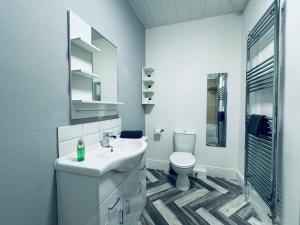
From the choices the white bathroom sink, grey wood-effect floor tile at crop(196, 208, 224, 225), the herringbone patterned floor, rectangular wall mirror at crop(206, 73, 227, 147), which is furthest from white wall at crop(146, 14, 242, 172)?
the white bathroom sink

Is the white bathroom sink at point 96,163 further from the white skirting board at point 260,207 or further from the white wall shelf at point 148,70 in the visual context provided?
the white wall shelf at point 148,70

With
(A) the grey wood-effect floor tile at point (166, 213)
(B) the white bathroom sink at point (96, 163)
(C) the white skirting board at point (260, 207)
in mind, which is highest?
(B) the white bathroom sink at point (96, 163)

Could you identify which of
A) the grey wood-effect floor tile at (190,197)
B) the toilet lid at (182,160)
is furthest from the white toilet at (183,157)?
the grey wood-effect floor tile at (190,197)

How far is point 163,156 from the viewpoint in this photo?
278 cm

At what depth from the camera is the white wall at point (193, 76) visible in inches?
93.5

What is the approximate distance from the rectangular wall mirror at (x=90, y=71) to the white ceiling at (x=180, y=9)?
0.93m

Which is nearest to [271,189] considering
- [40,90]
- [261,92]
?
[261,92]

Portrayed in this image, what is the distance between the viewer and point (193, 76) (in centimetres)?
255

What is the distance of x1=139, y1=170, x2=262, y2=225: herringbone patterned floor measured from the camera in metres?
1.59

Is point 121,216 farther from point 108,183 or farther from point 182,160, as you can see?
point 182,160

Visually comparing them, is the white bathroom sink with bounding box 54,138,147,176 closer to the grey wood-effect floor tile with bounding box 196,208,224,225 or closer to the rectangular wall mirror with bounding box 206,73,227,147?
the grey wood-effect floor tile with bounding box 196,208,224,225

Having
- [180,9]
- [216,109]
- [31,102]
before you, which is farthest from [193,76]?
[31,102]

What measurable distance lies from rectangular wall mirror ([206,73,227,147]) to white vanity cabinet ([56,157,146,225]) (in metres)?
1.77

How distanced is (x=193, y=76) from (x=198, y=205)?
1820 mm
